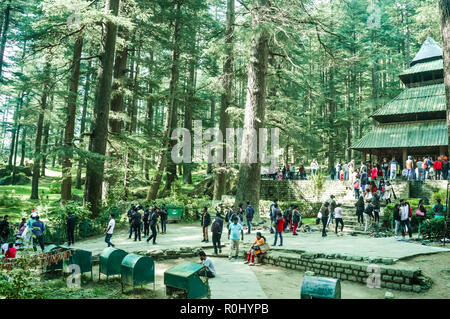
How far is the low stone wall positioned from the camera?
8.38 metres

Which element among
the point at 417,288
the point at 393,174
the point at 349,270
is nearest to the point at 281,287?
the point at 349,270

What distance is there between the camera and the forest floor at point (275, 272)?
804 centimetres

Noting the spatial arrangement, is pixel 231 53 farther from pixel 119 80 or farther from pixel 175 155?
pixel 175 155

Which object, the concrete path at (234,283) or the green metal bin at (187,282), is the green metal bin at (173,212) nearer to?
the concrete path at (234,283)

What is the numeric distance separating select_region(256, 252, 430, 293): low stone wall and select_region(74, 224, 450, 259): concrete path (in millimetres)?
799

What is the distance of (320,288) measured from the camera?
578 centimetres

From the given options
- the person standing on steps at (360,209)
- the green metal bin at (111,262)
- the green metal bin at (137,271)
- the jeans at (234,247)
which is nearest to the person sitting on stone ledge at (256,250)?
the jeans at (234,247)

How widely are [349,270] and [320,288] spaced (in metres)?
4.53

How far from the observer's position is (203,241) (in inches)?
564

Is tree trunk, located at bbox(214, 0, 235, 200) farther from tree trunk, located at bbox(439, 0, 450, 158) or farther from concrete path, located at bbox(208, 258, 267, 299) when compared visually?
tree trunk, located at bbox(439, 0, 450, 158)

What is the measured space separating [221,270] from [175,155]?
47.1 feet

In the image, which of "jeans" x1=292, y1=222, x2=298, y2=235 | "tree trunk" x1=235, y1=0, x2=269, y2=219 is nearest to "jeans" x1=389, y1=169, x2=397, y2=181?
"jeans" x1=292, y1=222, x2=298, y2=235

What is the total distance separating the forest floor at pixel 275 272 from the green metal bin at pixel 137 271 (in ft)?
1.21
